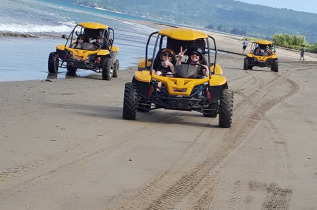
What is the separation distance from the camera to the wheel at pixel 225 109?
12.3 meters

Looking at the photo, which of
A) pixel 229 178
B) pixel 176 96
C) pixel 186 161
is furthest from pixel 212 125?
pixel 229 178

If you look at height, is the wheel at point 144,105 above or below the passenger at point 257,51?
above

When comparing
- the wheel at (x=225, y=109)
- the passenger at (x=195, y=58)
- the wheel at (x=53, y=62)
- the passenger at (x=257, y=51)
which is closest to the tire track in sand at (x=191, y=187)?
the wheel at (x=225, y=109)

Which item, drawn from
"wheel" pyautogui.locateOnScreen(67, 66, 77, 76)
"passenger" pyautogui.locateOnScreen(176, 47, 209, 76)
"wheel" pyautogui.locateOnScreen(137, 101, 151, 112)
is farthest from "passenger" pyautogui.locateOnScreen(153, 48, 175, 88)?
"wheel" pyautogui.locateOnScreen(67, 66, 77, 76)

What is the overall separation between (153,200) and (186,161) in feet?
7.43

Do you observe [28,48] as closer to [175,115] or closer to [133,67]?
[133,67]

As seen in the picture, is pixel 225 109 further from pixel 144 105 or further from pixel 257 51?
pixel 257 51

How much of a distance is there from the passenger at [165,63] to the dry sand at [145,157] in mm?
833

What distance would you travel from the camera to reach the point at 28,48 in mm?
28109

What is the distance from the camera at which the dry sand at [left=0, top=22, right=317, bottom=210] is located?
682 centimetres

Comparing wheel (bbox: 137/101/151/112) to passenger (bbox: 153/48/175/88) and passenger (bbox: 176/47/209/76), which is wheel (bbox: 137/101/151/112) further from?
passenger (bbox: 176/47/209/76)

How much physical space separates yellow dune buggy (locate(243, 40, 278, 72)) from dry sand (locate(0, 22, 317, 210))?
17999 mm

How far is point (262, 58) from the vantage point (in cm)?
3366

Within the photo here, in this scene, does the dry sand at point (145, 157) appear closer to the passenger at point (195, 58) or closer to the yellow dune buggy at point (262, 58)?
the passenger at point (195, 58)
